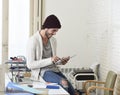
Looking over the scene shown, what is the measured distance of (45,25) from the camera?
3.89m

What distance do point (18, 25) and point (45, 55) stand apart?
1.80 m

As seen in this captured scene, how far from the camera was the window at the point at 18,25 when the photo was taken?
565 centimetres

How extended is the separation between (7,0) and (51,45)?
1.96 meters

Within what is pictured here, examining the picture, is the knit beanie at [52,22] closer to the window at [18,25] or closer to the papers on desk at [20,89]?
the papers on desk at [20,89]

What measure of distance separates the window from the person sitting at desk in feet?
→ 5.68

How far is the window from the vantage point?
5.65 meters

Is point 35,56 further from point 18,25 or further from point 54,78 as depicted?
point 18,25

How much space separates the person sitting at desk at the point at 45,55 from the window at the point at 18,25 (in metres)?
1.73

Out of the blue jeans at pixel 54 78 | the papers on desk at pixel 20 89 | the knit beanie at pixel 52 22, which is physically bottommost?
the blue jeans at pixel 54 78

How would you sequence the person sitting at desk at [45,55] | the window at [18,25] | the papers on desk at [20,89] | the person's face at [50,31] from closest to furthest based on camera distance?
the papers on desk at [20,89] < the person sitting at desk at [45,55] < the person's face at [50,31] < the window at [18,25]

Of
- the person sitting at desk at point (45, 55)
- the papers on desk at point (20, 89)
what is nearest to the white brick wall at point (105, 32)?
the person sitting at desk at point (45, 55)

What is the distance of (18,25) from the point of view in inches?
223

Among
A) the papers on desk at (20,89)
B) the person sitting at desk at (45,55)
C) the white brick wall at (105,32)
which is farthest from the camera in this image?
the white brick wall at (105,32)

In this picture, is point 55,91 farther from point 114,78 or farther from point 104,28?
point 104,28
